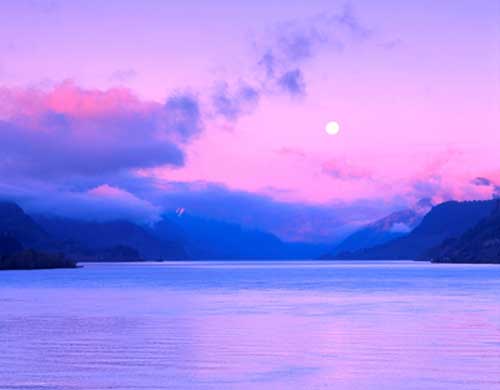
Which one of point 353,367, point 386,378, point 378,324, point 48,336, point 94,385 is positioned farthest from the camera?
point 378,324

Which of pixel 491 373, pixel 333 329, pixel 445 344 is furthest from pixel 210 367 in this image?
pixel 333 329

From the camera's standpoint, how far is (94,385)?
32594 millimetres

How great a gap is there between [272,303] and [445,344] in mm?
46210

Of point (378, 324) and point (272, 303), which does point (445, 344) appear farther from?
point (272, 303)

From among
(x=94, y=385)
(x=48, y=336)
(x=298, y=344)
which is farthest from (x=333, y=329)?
(x=94, y=385)

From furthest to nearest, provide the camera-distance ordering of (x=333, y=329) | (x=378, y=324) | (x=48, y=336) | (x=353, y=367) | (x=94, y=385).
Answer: (x=378, y=324) < (x=333, y=329) < (x=48, y=336) < (x=353, y=367) < (x=94, y=385)

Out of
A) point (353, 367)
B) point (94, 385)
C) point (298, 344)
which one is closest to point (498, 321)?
point (298, 344)

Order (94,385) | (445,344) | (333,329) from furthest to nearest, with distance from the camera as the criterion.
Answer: (333,329)
(445,344)
(94,385)

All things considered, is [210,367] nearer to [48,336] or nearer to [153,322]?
[48,336]

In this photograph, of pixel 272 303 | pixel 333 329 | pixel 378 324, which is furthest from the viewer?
pixel 272 303

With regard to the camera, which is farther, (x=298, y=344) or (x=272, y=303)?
(x=272, y=303)

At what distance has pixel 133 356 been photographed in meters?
41.8

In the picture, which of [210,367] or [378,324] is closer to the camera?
[210,367]

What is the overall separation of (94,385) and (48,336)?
831 inches
